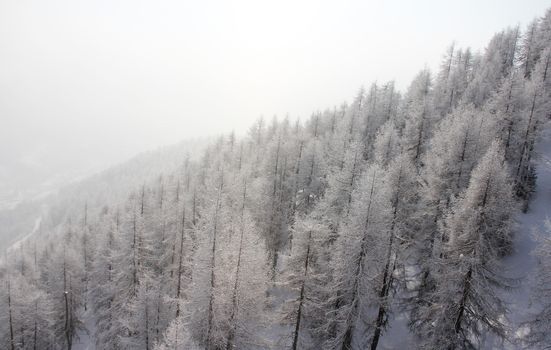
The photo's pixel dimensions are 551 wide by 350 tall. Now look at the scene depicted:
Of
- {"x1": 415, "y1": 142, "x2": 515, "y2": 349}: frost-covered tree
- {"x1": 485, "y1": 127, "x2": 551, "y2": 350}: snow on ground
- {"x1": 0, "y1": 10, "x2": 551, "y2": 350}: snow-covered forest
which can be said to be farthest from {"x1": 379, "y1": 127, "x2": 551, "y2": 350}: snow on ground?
{"x1": 415, "y1": 142, "x2": 515, "y2": 349}: frost-covered tree

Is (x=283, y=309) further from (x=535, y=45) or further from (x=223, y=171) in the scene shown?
(x=535, y=45)

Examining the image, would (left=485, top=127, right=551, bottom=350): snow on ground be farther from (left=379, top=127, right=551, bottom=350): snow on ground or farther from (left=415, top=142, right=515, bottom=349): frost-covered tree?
(left=415, top=142, right=515, bottom=349): frost-covered tree

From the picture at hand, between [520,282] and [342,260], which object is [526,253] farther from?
[342,260]

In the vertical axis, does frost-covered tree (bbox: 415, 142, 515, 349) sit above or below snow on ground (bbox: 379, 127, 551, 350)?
above

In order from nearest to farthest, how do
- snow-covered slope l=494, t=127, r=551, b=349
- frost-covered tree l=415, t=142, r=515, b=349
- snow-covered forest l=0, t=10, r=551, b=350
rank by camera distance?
frost-covered tree l=415, t=142, r=515, b=349, snow-covered forest l=0, t=10, r=551, b=350, snow-covered slope l=494, t=127, r=551, b=349

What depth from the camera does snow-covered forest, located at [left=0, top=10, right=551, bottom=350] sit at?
72.7ft

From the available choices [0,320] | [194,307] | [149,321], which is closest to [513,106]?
[194,307]

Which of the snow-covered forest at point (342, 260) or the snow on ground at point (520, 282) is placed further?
the snow on ground at point (520, 282)

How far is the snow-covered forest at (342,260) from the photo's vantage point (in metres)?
22.2

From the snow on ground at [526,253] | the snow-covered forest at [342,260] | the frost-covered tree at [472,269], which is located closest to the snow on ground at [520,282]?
the snow on ground at [526,253]

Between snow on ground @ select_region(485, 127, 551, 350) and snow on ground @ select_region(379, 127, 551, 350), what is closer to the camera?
snow on ground @ select_region(379, 127, 551, 350)

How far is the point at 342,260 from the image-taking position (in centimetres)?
2519

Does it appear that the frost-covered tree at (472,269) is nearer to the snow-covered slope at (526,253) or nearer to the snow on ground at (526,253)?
the snow-covered slope at (526,253)

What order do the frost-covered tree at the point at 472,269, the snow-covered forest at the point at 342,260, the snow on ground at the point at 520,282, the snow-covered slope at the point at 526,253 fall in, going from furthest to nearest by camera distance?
the snow-covered slope at the point at 526,253, the snow on ground at the point at 520,282, the snow-covered forest at the point at 342,260, the frost-covered tree at the point at 472,269
